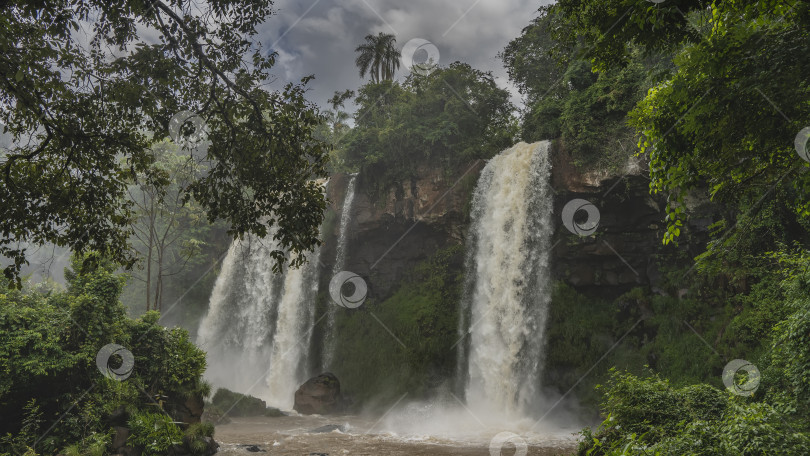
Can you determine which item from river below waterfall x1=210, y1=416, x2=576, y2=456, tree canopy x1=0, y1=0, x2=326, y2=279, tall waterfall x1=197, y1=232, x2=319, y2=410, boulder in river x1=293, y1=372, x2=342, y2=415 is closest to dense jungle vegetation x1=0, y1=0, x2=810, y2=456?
tree canopy x1=0, y1=0, x2=326, y2=279

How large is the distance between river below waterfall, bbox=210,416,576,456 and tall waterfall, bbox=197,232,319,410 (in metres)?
5.59

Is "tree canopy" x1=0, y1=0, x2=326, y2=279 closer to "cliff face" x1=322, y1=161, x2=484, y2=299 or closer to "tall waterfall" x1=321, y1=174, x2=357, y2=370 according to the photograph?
"cliff face" x1=322, y1=161, x2=484, y2=299

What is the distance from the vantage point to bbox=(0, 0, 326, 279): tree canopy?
5.02 metres

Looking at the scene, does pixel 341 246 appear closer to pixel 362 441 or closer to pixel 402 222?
pixel 402 222

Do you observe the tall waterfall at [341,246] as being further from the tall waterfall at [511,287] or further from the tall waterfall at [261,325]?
the tall waterfall at [511,287]

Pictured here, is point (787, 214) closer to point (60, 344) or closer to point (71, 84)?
point (71, 84)

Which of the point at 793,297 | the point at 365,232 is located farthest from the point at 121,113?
the point at 365,232

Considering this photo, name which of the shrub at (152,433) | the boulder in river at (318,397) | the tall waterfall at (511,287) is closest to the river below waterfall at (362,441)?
the shrub at (152,433)

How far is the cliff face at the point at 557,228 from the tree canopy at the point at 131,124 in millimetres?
12814

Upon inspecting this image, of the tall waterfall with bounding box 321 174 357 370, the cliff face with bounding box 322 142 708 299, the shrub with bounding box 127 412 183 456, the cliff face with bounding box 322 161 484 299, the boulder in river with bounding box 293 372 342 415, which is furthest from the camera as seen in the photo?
the tall waterfall with bounding box 321 174 357 370

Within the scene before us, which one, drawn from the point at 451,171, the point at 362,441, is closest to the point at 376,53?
the point at 451,171

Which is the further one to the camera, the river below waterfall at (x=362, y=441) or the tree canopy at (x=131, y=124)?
the river below waterfall at (x=362, y=441)

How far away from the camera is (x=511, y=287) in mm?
17234

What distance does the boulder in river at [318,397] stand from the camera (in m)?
19.6
